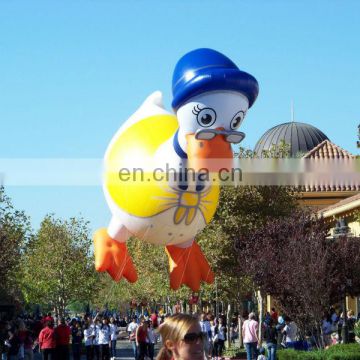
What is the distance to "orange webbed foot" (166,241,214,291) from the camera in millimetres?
17188

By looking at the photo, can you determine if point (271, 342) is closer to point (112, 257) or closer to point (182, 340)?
point (112, 257)

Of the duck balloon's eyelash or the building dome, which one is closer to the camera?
the duck balloon's eyelash

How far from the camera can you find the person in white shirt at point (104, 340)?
Answer: 2756 centimetres

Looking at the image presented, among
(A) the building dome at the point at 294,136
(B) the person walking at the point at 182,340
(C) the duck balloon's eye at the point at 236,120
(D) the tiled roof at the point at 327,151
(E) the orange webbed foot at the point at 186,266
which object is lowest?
(B) the person walking at the point at 182,340

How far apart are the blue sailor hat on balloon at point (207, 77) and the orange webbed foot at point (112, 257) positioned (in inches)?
144

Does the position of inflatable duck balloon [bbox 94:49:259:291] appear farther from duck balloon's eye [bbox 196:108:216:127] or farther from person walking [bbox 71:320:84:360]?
person walking [bbox 71:320:84:360]

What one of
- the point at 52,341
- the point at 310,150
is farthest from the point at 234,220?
the point at 310,150

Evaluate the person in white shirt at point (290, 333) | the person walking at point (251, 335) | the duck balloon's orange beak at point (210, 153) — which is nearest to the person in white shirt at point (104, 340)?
the person walking at point (251, 335)

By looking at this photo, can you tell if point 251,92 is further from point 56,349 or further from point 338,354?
point 56,349

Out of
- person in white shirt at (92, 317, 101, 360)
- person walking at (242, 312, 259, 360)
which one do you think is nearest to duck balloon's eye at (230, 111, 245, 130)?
person walking at (242, 312, 259, 360)

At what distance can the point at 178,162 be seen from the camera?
14.9 metres

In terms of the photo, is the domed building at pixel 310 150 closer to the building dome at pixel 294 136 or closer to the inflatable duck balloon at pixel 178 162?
the building dome at pixel 294 136

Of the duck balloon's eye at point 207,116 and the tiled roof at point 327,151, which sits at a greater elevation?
the tiled roof at point 327,151

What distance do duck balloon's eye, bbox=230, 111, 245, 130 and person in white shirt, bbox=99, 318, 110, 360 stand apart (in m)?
14.9
